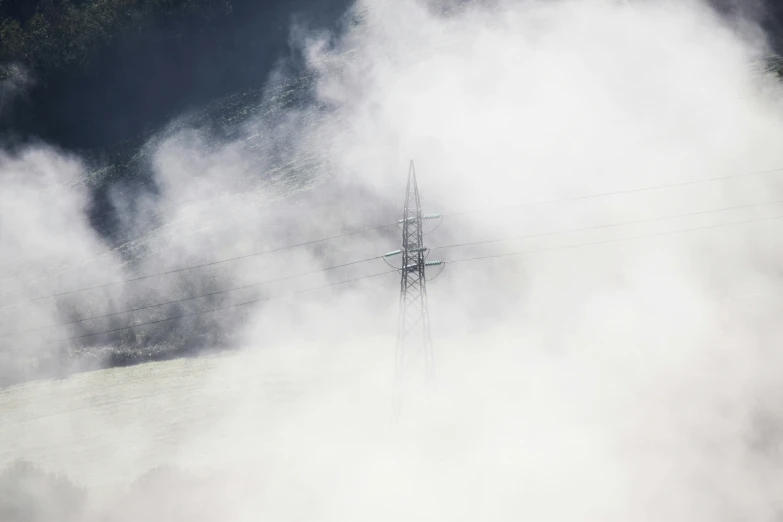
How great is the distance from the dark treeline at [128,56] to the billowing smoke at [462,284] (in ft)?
18.3

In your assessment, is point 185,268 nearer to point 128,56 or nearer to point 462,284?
point 462,284

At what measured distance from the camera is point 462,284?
151 feet

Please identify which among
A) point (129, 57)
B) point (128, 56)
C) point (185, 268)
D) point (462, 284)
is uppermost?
point (128, 56)

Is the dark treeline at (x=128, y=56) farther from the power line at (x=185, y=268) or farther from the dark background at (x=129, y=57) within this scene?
the power line at (x=185, y=268)

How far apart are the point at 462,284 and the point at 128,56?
51.4m

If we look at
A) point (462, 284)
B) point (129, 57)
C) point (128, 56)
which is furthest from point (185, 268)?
point (128, 56)

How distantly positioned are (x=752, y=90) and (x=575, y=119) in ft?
44.2

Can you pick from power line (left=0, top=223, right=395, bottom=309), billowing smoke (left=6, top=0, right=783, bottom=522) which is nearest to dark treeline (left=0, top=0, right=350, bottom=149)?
billowing smoke (left=6, top=0, right=783, bottom=522)

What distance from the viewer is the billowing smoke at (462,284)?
Answer: 33.7 meters

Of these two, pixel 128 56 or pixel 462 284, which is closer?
pixel 462 284

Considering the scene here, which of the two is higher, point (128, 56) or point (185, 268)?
point (128, 56)

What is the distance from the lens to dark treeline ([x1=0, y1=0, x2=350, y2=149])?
71.8m

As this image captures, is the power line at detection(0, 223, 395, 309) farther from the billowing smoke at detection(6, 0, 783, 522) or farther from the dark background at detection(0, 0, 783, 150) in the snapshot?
the dark background at detection(0, 0, 783, 150)

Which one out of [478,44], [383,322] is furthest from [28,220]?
[478,44]
